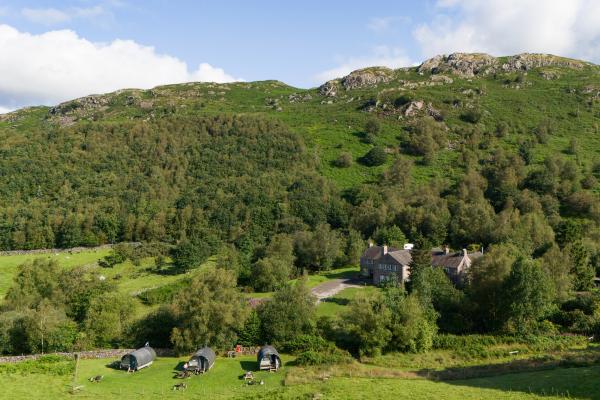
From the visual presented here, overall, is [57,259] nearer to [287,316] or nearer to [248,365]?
[287,316]

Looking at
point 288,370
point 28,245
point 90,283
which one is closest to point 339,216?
point 90,283

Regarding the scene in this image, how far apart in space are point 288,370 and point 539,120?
137 meters

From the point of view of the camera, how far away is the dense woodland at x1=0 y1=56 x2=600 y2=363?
4725 centimetres

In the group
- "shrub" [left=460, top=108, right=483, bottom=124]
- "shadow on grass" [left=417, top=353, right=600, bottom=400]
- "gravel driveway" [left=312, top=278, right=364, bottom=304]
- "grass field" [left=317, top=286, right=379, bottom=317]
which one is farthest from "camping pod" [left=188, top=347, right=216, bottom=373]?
"shrub" [left=460, top=108, right=483, bottom=124]

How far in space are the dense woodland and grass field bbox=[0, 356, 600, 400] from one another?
544 centimetres

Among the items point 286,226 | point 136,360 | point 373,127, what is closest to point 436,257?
point 286,226

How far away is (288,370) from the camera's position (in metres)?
40.1

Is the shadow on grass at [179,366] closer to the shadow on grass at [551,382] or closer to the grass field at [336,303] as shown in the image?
the grass field at [336,303]

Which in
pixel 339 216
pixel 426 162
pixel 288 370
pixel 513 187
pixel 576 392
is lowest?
pixel 288 370

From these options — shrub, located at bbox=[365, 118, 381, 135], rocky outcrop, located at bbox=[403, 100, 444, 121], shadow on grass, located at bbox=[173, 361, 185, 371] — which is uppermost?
rocky outcrop, located at bbox=[403, 100, 444, 121]

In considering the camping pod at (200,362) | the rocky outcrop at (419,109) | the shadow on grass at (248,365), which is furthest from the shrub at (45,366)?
the rocky outcrop at (419,109)

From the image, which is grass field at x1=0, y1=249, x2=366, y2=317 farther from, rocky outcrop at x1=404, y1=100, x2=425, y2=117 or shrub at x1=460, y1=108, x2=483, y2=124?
rocky outcrop at x1=404, y1=100, x2=425, y2=117

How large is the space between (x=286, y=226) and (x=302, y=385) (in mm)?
68265

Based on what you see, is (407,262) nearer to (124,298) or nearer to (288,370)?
(288,370)
